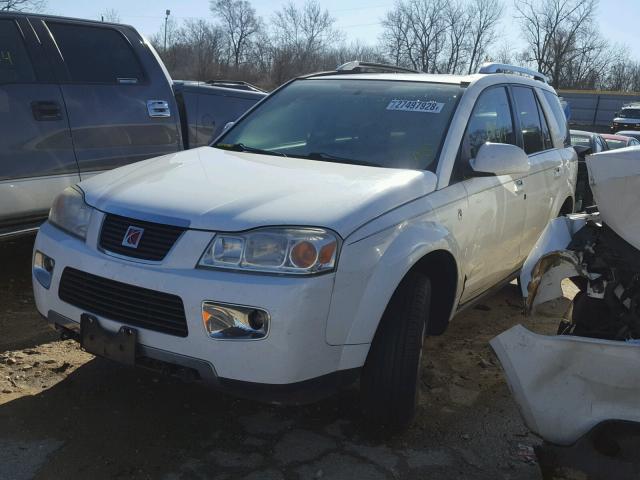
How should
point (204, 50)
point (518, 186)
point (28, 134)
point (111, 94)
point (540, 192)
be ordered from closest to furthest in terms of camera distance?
1. point (518, 186)
2. point (28, 134)
3. point (540, 192)
4. point (111, 94)
5. point (204, 50)

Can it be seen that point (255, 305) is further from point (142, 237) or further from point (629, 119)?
point (629, 119)

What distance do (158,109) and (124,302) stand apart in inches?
115

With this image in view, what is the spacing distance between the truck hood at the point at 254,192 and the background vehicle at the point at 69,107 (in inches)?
49.6

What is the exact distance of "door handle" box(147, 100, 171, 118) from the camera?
16.9ft

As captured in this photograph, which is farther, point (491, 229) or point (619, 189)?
point (491, 229)

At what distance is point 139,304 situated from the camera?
2.63 m

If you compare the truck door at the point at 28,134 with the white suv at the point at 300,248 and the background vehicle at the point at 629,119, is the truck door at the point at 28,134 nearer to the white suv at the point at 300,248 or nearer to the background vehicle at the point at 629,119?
the white suv at the point at 300,248

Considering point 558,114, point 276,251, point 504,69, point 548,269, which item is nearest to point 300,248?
point 276,251

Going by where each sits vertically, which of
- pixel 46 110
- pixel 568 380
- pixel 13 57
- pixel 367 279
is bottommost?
pixel 568 380

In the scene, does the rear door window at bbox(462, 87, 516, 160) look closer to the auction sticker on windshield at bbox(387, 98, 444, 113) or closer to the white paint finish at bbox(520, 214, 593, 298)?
the auction sticker on windshield at bbox(387, 98, 444, 113)

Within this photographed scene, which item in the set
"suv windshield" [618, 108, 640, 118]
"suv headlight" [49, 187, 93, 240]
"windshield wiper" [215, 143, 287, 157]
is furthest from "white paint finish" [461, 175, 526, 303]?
"suv windshield" [618, 108, 640, 118]

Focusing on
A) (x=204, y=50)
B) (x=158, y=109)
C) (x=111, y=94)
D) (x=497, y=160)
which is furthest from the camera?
(x=204, y=50)

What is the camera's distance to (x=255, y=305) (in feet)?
7.96

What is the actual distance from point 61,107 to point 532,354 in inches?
144
